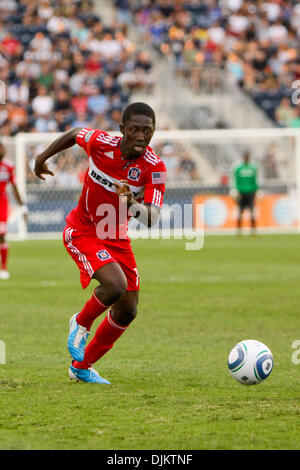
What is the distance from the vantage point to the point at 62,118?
1043 inches

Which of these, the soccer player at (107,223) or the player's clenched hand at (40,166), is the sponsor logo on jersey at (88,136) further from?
the player's clenched hand at (40,166)

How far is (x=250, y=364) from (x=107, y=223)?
5.00 ft

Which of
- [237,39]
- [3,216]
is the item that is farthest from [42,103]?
[3,216]

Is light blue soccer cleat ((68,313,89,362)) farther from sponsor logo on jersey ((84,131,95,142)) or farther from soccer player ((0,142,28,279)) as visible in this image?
soccer player ((0,142,28,279))

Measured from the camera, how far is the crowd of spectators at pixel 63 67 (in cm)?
2672

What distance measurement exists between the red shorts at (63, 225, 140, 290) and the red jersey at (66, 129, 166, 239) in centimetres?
7

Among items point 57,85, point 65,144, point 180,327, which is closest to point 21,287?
point 180,327

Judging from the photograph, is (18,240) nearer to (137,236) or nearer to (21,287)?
(137,236)

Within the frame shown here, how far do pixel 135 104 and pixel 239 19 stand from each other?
1040 inches

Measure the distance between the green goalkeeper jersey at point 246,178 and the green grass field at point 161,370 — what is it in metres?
8.57

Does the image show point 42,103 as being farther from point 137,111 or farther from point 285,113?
point 137,111

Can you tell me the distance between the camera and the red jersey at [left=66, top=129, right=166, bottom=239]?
6.43m

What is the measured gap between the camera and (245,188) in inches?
938
